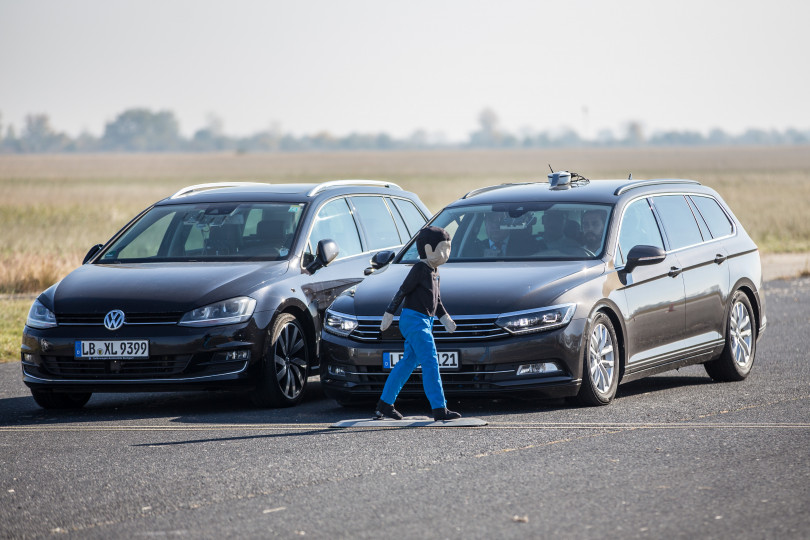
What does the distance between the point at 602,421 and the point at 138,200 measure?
5183 cm

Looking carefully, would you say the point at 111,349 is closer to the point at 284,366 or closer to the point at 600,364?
the point at 284,366

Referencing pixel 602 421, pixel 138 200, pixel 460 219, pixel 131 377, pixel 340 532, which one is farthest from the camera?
pixel 138 200

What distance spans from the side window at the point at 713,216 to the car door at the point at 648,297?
976 mm

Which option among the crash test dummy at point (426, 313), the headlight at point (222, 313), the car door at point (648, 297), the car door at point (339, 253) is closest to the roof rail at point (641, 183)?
the car door at point (648, 297)

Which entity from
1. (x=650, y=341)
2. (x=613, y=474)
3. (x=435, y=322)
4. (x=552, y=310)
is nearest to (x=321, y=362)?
(x=435, y=322)

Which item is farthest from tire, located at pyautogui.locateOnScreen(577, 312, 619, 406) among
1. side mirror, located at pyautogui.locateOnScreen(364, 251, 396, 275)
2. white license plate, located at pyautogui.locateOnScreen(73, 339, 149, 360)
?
white license plate, located at pyautogui.locateOnScreen(73, 339, 149, 360)

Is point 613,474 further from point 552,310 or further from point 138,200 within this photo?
point 138,200

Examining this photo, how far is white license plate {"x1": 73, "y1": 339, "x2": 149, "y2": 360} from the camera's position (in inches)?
398

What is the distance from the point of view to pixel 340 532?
6.14 metres

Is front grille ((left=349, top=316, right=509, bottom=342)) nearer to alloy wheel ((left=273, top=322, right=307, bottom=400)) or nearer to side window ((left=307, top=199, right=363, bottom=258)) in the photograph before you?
alloy wheel ((left=273, top=322, right=307, bottom=400))

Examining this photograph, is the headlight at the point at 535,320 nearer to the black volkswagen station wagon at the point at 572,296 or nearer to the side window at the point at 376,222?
the black volkswagen station wagon at the point at 572,296

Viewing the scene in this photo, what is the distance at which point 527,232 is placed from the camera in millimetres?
10977

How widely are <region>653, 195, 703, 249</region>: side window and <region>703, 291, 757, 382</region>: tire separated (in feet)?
2.18

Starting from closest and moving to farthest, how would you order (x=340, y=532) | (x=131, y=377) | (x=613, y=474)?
1. (x=340, y=532)
2. (x=613, y=474)
3. (x=131, y=377)
